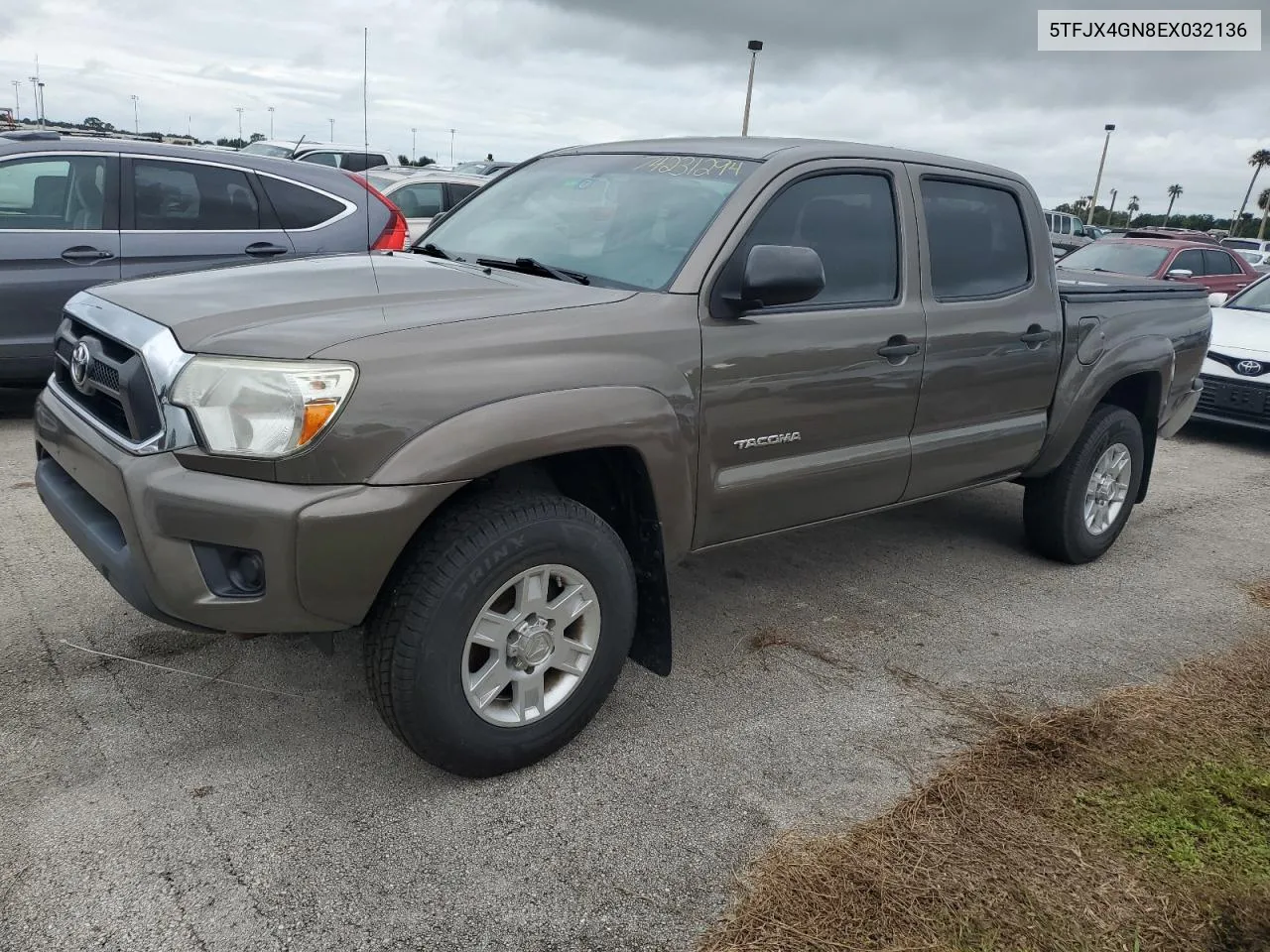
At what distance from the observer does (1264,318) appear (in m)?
8.72

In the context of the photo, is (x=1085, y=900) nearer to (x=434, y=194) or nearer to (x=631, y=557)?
(x=631, y=557)

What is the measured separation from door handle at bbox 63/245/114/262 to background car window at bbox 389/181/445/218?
6712 mm

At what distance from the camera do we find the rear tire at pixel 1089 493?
4715 mm

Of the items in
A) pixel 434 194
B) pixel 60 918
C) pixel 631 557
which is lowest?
pixel 60 918

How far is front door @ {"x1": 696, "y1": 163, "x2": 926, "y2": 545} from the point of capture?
10.3ft

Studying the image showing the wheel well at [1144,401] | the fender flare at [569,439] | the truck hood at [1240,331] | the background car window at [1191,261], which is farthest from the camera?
the background car window at [1191,261]

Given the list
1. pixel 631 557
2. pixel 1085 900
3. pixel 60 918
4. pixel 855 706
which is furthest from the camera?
pixel 855 706

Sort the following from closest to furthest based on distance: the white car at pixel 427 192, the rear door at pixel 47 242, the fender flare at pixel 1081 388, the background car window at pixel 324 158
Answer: the fender flare at pixel 1081 388, the rear door at pixel 47 242, the white car at pixel 427 192, the background car window at pixel 324 158

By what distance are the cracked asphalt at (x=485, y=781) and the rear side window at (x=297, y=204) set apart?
270 centimetres

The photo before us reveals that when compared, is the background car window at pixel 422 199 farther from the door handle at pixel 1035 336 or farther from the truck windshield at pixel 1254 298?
the door handle at pixel 1035 336

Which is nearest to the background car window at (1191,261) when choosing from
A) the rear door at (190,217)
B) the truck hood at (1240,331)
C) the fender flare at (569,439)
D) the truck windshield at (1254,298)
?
the truck windshield at (1254,298)

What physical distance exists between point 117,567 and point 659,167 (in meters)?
2.17

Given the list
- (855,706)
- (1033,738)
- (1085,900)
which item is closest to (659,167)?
(855,706)

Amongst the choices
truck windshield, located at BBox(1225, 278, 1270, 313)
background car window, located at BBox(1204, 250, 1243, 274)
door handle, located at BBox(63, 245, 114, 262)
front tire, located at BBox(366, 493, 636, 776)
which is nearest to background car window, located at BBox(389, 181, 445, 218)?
door handle, located at BBox(63, 245, 114, 262)
